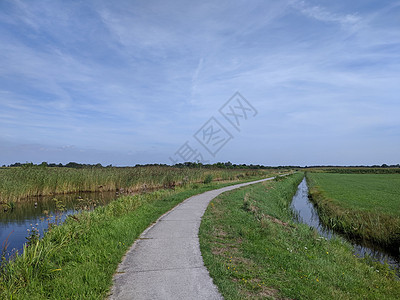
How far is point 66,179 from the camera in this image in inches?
781

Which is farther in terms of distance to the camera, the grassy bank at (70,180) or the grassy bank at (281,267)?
the grassy bank at (70,180)

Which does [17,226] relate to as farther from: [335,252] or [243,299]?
[335,252]

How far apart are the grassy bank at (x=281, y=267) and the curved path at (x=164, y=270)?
11.1 inches

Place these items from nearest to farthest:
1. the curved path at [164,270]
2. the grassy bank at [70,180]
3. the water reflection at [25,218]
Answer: the curved path at [164,270] < the water reflection at [25,218] < the grassy bank at [70,180]

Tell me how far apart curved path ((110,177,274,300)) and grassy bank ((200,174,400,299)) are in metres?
0.28

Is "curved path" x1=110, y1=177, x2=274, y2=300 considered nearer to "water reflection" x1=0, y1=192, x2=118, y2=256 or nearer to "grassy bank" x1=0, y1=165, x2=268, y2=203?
"water reflection" x1=0, y1=192, x2=118, y2=256

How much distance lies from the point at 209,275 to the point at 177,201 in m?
9.08

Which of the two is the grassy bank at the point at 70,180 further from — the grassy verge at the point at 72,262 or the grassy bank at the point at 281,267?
the grassy bank at the point at 281,267

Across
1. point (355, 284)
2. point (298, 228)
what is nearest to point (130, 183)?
point (298, 228)

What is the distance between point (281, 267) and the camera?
18.2 ft

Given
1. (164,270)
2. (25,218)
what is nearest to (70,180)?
(25,218)

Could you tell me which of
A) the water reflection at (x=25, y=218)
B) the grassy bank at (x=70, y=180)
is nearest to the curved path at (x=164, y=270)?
the water reflection at (x=25, y=218)

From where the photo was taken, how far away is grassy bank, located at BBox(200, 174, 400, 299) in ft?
14.8

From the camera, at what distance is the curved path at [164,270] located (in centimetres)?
406
